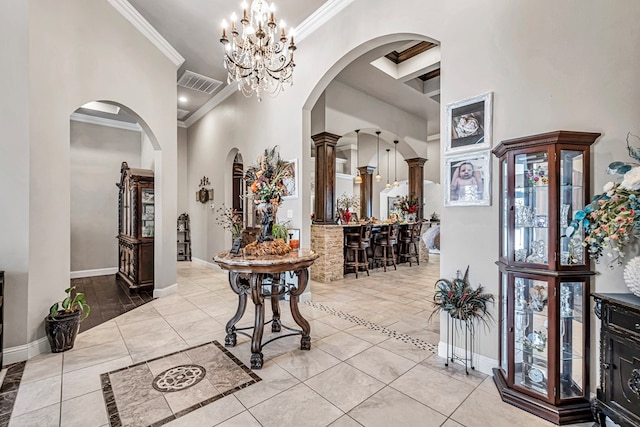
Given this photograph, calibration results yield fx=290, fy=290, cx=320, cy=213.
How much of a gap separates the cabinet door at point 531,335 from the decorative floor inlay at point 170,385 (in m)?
1.97

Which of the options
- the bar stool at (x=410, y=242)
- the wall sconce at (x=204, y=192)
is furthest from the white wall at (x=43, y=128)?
the bar stool at (x=410, y=242)

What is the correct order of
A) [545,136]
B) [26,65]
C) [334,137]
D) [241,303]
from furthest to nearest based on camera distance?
1. [334,137]
2. [241,303]
3. [26,65]
4. [545,136]

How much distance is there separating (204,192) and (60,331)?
4.87 m

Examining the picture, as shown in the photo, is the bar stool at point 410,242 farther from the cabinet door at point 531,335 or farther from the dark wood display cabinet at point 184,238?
the dark wood display cabinet at point 184,238

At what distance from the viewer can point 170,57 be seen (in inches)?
191

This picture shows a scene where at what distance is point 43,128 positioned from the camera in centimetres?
278

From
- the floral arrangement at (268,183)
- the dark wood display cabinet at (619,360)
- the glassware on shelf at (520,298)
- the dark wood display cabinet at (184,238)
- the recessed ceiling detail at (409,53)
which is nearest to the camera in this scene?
the dark wood display cabinet at (619,360)

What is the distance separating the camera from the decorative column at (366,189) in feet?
32.5

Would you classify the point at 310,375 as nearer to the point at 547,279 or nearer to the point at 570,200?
the point at 547,279

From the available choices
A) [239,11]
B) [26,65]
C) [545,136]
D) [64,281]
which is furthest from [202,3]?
[545,136]

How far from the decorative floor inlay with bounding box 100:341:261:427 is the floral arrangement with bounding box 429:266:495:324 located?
66.5 inches

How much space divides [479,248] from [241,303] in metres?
2.24

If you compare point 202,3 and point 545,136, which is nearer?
point 545,136

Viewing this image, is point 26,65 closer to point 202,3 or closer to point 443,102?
point 202,3
